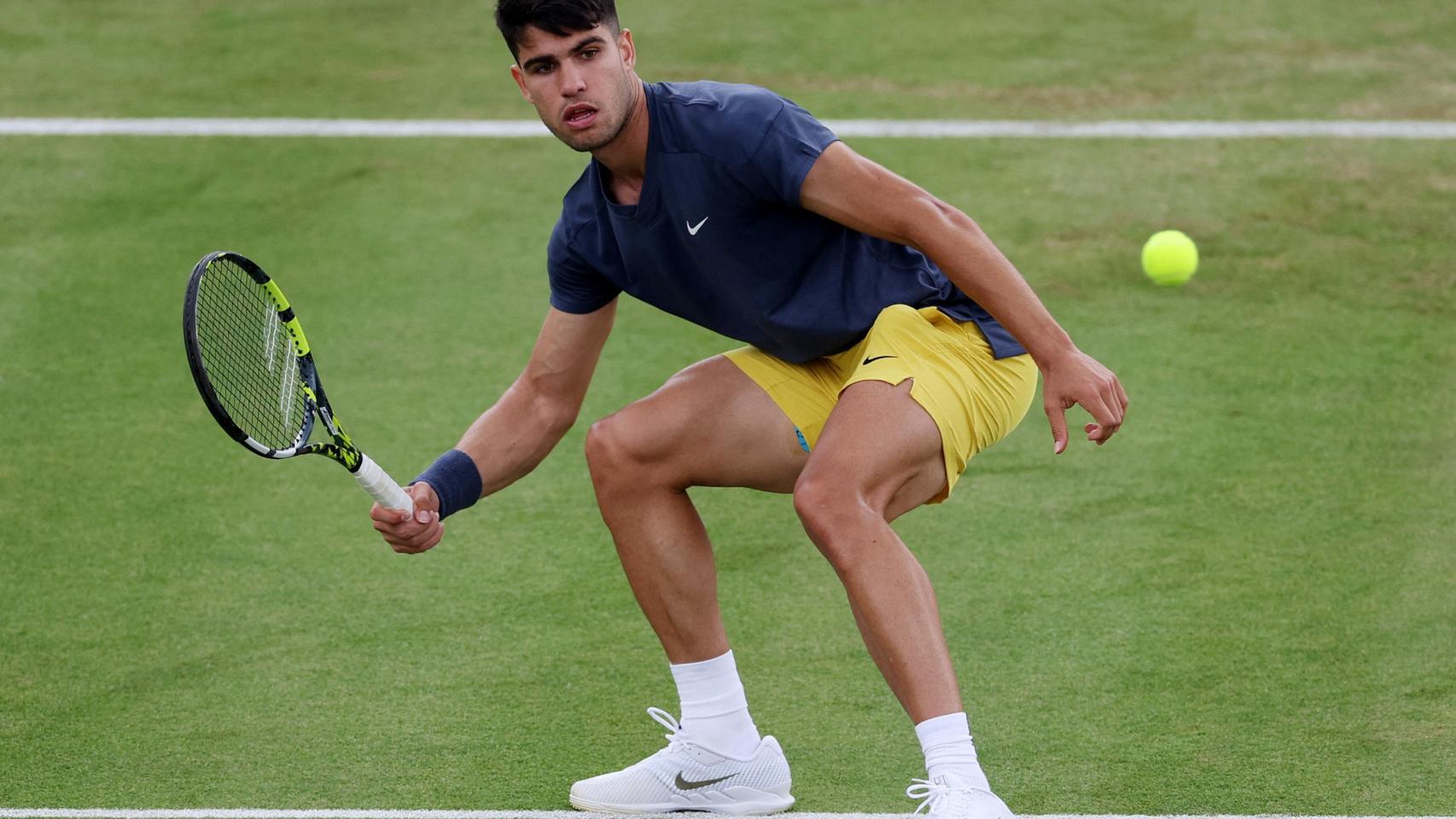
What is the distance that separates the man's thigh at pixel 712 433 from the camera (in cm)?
409

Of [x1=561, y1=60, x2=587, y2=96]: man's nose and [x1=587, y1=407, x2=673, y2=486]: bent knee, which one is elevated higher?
[x1=561, y1=60, x2=587, y2=96]: man's nose

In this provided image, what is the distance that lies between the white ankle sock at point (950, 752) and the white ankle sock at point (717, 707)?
0.73 m

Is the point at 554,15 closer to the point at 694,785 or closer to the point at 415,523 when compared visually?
the point at 415,523

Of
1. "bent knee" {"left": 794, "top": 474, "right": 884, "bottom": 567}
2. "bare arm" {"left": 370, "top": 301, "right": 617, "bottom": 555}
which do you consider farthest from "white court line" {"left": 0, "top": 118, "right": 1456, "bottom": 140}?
"bent knee" {"left": 794, "top": 474, "right": 884, "bottom": 567}

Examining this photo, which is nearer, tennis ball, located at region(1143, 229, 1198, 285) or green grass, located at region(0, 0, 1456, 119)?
tennis ball, located at region(1143, 229, 1198, 285)

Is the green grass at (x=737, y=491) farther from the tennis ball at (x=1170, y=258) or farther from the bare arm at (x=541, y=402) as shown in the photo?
the bare arm at (x=541, y=402)

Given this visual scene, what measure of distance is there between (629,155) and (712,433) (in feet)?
2.11

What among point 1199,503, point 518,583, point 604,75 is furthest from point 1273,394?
point 604,75

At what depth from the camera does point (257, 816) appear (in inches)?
161

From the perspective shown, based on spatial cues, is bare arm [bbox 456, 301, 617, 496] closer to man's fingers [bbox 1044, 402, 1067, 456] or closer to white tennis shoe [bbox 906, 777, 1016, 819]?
man's fingers [bbox 1044, 402, 1067, 456]

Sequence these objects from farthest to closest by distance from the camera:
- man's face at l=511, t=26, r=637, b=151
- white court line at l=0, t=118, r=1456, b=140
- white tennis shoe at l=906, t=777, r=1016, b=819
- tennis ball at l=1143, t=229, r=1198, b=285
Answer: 1. white court line at l=0, t=118, r=1456, b=140
2. tennis ball at l=1143, t=229, r=1198, b=285
3. man's face at l=511, t=26, r=637, b=151
4. white tennis shoe at l=906, t=777, r=1016, b=819

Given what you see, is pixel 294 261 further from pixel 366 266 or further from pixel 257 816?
pixel 257 816

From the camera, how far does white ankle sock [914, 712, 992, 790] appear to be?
3.54 m

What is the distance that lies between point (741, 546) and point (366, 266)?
2.77 meters
